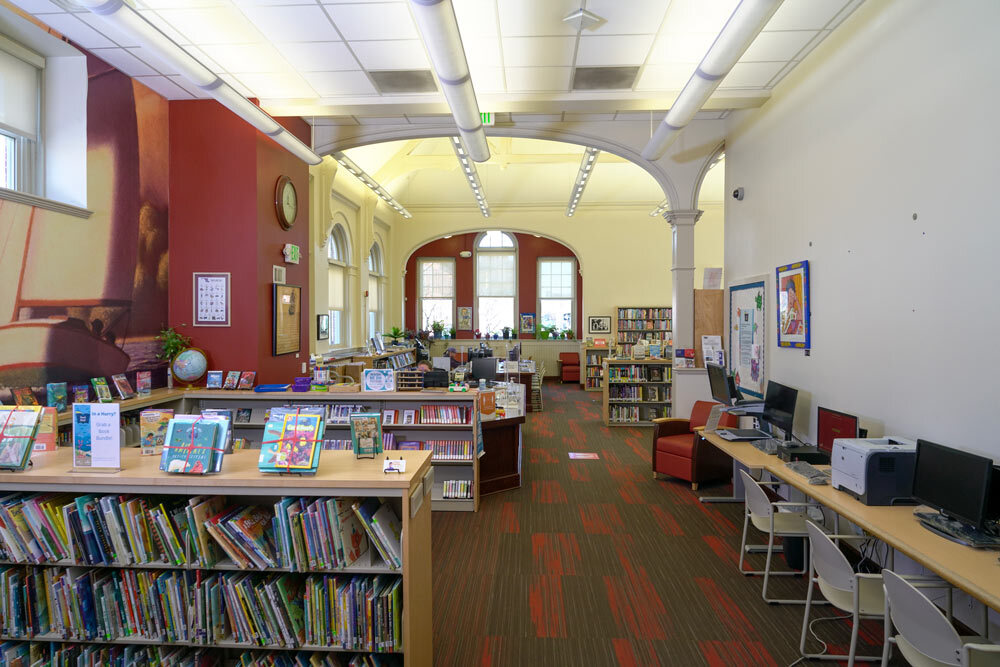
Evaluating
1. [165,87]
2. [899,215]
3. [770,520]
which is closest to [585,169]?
[899,215]

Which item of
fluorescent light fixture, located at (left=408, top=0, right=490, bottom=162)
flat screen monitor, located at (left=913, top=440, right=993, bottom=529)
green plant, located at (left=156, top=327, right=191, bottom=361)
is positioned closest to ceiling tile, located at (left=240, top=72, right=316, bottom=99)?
fluorescent light fixture, located at (left=408, top=0, right=490, bottom=162)

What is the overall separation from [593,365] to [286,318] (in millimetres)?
9129

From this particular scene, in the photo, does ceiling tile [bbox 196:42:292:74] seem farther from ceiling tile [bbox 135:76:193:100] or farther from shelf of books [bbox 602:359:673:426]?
shelf of books [bbox 602:359:673:426]

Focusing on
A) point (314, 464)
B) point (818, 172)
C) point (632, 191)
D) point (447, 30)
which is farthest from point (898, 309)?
point (632, 191)

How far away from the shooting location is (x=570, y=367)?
15.3 metres

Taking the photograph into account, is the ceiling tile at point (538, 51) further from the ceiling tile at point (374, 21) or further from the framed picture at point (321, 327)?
the framed picture at point (321, 327)

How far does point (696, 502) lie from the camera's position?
5.56 m

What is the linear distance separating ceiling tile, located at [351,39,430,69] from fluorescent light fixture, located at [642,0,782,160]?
7.97 feet

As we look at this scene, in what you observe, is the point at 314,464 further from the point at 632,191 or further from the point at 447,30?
the point at 632,191

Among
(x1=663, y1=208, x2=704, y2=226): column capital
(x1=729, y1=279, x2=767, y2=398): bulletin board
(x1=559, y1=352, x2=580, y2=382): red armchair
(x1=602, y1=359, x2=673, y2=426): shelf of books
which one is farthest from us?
(x1=559, y1=352, x2=580, y2=382): red armchair

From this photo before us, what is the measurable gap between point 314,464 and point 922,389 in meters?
3.72

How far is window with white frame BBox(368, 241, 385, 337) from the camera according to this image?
13.3 m

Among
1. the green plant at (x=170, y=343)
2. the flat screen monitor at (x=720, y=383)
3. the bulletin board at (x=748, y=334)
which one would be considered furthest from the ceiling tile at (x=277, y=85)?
the bulletin board at (x=748, y=334)

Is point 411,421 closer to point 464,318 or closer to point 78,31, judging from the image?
point 78,31
